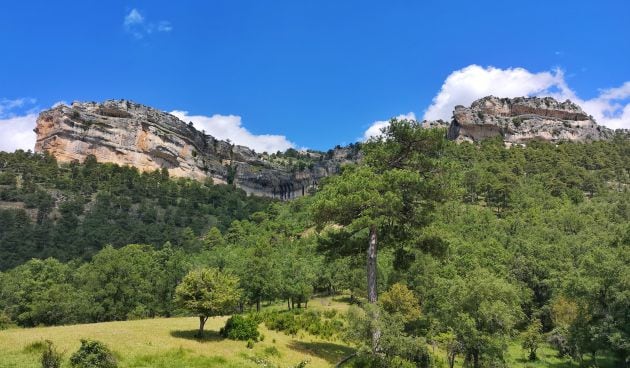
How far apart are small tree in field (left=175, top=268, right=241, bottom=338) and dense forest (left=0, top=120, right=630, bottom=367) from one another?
112 inches

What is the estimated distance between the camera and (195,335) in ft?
89.1

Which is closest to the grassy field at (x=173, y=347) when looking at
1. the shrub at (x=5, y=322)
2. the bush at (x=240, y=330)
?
the bush at (x=240, y=330)

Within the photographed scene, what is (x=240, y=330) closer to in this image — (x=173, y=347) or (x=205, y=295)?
(x=205, y=295)

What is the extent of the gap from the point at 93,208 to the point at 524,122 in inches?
5625

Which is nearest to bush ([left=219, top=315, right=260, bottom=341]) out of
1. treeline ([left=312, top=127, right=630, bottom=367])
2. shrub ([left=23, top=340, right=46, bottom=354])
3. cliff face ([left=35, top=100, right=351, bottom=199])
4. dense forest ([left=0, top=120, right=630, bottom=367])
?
dense forest ([left=0, top=120, right=630, bottom=367])

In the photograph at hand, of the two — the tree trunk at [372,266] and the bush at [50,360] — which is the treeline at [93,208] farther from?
the bush at [50,360]

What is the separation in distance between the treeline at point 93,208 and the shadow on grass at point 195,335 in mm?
66293

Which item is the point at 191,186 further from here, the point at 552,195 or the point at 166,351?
the point at 166,351

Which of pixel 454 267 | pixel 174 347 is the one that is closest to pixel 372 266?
pixel 174 347

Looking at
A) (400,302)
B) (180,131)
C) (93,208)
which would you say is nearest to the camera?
(400,302)

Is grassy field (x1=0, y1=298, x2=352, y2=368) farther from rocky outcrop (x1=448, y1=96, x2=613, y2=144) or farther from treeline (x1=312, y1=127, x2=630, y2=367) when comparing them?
rocky outcrop (x1=448, y1=96, x2=613, y2=144)

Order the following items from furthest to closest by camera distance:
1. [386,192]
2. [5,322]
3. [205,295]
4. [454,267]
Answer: [454,267] → [5,322] → [205,295] → [386,192]

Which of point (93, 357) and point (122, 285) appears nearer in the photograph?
point (93, 357)

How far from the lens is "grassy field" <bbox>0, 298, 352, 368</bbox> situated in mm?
20062
